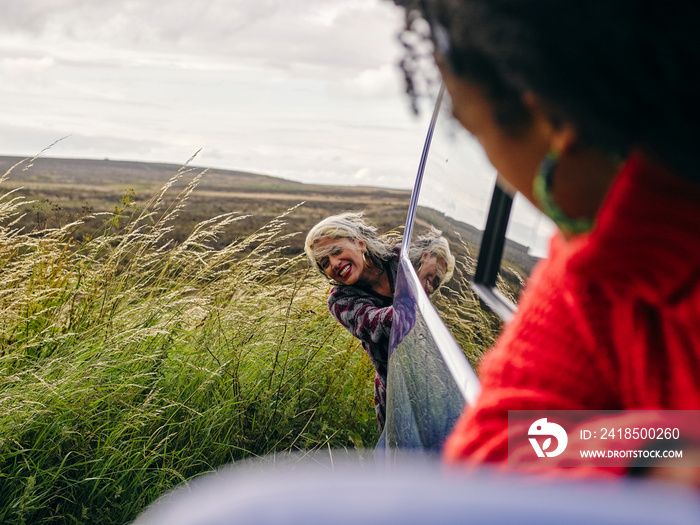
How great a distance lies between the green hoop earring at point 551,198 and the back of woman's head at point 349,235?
6.98 feet

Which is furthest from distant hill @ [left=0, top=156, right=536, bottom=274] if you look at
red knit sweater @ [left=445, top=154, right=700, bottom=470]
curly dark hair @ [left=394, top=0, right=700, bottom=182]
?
curly dark hair @ [left=394, top=0, right=700, bottom=182]

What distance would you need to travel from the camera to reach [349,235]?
2.73 meters

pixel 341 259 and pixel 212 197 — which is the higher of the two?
pixel 212 197

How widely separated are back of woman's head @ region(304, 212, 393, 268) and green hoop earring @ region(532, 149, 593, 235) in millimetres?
2127

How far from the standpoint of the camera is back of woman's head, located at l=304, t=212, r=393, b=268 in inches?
108

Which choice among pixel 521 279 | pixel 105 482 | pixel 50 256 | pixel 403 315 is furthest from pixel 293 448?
pixel 521 279

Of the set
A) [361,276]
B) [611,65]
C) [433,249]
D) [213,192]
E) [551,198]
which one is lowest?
[361,276]

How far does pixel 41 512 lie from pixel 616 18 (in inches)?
104

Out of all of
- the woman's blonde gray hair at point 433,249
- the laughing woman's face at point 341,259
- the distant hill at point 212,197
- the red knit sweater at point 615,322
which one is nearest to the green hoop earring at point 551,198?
the red knit sweater at point 615,322

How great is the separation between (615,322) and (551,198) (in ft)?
0.43

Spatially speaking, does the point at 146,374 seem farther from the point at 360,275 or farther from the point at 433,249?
the point at 433,249

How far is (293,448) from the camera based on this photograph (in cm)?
296

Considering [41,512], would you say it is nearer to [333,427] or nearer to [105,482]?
[105,482]

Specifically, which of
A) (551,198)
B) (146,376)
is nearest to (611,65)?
(551,198)
